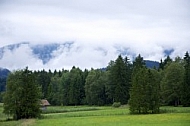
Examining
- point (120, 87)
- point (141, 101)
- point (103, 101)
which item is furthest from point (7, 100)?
point (103, 101)

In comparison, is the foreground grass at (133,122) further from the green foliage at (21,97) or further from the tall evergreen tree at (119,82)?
the tall evergreen tree at (119,82)

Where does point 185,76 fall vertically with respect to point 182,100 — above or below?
above

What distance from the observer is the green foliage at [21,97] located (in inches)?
2808

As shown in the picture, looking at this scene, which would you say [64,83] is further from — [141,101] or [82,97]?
[141,101]

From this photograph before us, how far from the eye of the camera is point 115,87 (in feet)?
341

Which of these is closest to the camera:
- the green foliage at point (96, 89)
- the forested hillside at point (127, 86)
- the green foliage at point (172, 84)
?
the forested hillside at point (127, 86)

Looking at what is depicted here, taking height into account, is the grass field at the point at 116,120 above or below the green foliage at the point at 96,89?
below

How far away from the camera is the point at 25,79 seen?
7456 centimetres

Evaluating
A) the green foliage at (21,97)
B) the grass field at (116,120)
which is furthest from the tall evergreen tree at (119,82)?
the grass field at (116,120)

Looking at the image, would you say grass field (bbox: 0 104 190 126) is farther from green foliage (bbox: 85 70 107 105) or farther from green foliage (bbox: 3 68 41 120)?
green foliage (bbox: 85 70 107 105)

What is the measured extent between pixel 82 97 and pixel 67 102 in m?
5.53

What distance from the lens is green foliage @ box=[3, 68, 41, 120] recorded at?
71312mm

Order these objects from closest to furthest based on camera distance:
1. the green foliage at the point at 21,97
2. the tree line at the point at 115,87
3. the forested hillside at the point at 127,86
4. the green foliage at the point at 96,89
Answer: the green foliage at the point at 21,97 < the tree line at the point at 115,87 < the forested hillside at the point at 127,86 < the green foliage at the point at 96,89

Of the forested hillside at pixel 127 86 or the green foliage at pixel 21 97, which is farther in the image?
the forested hillside at pixel 127 86
